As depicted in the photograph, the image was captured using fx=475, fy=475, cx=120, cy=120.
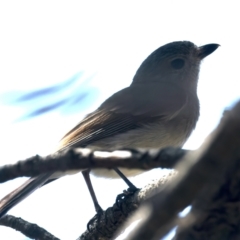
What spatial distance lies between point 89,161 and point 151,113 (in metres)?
3.34

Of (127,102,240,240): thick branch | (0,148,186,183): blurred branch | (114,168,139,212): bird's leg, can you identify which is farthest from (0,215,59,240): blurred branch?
(127,102,240,240): thick branch

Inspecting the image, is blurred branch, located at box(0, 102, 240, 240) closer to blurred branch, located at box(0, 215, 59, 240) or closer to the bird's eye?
blurred branch, located at box(0, 215, 59, 240)

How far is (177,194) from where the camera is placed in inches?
36.9

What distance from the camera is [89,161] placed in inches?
63.7

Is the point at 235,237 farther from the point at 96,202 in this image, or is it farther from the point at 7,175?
the point at 96,202

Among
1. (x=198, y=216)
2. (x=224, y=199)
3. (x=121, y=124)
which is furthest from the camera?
(x=121, y=124)

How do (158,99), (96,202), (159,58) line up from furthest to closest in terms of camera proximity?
(159,58) < (158,99) < (96,202)

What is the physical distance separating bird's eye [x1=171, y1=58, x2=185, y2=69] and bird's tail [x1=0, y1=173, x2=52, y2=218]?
3046mm

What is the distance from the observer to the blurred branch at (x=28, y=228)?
345 cm

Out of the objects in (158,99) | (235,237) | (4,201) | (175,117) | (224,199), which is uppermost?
(158,99)

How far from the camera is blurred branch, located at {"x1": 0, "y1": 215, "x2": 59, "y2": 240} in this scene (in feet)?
11.3

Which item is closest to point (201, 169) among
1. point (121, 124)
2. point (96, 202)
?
point (96, 202)

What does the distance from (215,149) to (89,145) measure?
3552 millimetres

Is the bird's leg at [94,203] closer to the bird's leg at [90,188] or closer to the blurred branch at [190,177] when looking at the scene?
the bird's leg at [90,188]
